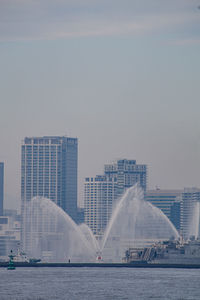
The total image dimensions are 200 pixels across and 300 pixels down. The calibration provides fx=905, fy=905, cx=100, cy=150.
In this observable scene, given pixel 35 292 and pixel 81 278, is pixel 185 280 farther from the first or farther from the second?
pixel 35 292

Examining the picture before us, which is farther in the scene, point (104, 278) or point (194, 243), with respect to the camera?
point (194, 243)

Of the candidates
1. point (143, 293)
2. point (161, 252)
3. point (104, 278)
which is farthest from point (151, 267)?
point (143, 293)

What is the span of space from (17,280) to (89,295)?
2423cm

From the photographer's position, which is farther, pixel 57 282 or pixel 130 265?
pixel 130 265

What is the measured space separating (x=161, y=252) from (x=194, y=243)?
6.29 meters

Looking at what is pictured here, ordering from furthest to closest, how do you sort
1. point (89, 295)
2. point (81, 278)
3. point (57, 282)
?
point (81, 278) → point (57, 282) → point (89, 295)

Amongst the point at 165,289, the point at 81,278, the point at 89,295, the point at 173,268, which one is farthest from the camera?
the point at 173,268

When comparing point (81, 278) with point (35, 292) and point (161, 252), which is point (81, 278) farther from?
point (161, 252)

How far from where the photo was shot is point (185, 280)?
370ft

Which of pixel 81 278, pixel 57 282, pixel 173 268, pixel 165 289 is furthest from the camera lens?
pixel 173 268

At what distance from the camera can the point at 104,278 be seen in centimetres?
11744

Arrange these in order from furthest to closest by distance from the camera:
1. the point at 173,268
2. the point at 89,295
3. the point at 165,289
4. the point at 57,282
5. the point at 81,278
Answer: the point at 173,268, the point at 81,278, the point at 57,282, the point at 165,289, the point at 89,295

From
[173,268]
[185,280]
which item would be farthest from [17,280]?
[173,268]

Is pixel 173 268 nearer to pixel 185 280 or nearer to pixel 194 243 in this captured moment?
pixel 194 243
